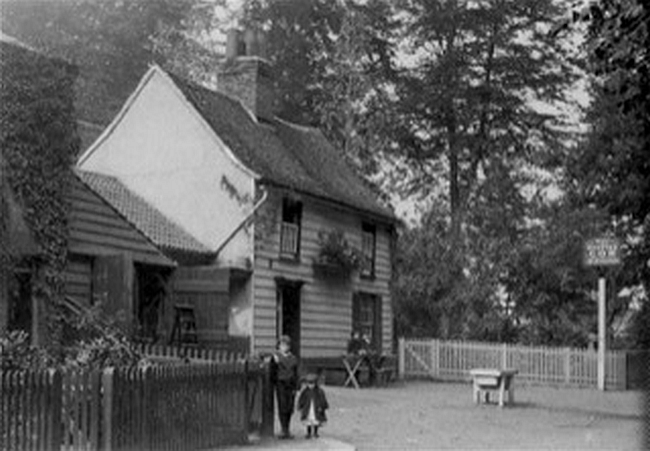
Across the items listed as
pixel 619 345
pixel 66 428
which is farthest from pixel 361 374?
pixel 66 428

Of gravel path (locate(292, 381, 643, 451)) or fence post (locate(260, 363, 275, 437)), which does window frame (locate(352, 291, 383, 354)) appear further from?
fence post (locate(260, 363, 275, 437))

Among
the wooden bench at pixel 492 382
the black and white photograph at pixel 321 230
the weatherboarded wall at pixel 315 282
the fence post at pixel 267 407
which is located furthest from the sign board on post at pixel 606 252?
the fence post at pixel 267 407

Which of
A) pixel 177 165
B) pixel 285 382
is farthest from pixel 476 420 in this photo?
pixel 177 165

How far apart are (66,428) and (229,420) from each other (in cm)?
319

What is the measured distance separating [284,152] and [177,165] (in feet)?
12.9

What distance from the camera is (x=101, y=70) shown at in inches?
1754

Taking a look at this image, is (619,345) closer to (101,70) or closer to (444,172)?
(444,172)

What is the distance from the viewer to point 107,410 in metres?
11.5

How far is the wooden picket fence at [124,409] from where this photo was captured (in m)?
11.0

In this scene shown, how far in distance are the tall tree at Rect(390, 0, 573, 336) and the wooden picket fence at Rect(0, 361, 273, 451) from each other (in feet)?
106

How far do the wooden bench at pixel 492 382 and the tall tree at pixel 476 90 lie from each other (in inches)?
843

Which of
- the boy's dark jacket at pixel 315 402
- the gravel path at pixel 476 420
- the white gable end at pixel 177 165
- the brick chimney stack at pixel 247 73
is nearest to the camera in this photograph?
the boy's dark jacket at pixel 315 402

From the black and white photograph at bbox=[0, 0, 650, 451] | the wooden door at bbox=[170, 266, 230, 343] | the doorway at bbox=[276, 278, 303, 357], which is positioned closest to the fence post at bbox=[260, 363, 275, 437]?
the black and white photograph at bbox=[0, 0, 650, 451]

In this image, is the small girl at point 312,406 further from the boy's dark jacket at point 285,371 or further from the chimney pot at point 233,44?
the chimney pot at point 233,44
